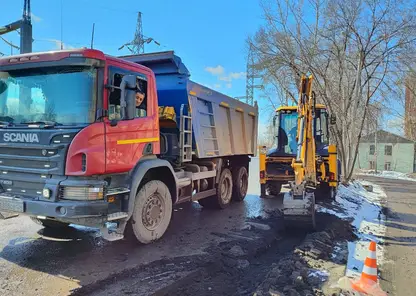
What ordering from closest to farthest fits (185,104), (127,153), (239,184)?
(127,153), (185,104), (239,184)

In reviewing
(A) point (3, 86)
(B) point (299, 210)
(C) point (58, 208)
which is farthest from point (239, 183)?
(A) point (3, 86)

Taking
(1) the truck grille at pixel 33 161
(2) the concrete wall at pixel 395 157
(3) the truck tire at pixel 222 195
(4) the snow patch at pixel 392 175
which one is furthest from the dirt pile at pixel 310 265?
(2) the concrete wall at pixel 395 157

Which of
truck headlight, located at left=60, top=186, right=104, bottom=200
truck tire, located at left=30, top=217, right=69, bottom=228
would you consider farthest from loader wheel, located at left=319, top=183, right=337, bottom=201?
truck headlight, located at left=60, top=186, right=104, bottom=200

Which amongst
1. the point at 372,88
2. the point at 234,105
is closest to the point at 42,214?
the point at 234,105

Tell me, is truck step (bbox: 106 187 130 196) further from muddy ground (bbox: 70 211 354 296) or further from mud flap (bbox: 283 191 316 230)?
mud flap (bbox: 283 191 316 230)

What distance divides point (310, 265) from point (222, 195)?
4.31m

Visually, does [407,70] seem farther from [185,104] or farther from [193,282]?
[193,282]

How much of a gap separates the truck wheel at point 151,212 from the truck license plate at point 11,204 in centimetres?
151

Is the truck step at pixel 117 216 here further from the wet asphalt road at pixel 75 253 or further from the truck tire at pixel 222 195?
the truck tire at pixel 222 195

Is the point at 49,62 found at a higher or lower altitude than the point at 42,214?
higher

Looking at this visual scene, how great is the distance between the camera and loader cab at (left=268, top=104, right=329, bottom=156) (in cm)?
1073

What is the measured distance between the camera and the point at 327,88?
17438 millimetres

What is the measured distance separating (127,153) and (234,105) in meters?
4.98

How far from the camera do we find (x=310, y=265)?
483 centimetres
